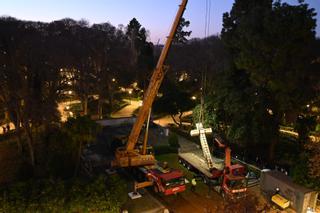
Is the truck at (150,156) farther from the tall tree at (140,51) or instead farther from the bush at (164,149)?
the tall tree at (140,51)

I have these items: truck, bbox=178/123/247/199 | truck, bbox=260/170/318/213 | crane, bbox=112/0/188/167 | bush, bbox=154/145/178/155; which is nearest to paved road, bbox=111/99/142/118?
bush, bbox=154/145/178/155

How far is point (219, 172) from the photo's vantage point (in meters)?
15.6

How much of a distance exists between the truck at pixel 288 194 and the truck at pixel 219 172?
1.44m

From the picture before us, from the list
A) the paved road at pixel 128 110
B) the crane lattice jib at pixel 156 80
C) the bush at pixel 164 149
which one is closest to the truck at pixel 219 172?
the bush at pixel 164 149

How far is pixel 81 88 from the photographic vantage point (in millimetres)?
28422

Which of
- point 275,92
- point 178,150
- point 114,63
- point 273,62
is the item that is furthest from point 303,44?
point 114,63

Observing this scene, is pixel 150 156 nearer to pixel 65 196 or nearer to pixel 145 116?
pixel 145 116

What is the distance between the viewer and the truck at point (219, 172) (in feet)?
46.9

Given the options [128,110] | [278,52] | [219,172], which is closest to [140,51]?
[128,110]

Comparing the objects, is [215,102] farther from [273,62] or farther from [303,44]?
[303,44]

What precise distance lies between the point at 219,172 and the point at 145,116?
223 inches

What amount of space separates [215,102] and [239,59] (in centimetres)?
471

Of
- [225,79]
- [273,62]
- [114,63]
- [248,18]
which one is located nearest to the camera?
[273,62]

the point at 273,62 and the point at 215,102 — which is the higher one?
the point at 273,62
